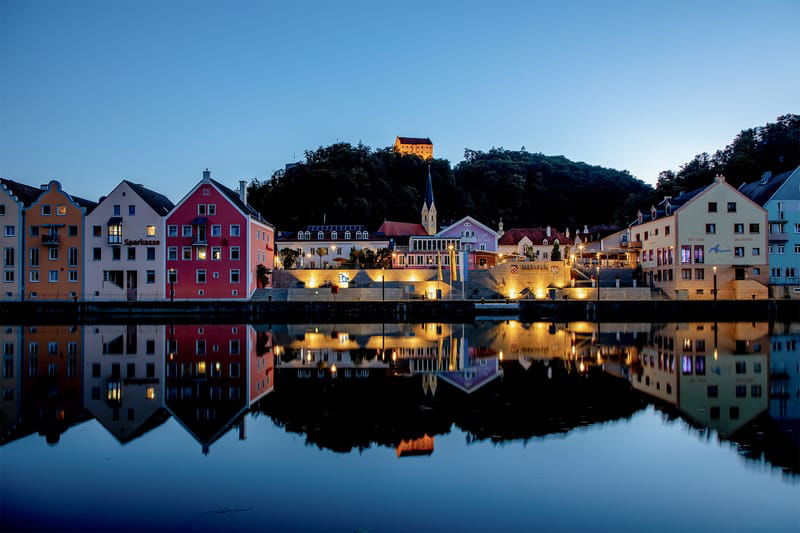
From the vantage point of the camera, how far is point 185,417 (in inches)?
496

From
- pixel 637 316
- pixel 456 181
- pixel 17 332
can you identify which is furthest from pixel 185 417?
pixel 456 181

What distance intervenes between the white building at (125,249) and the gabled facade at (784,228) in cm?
5170

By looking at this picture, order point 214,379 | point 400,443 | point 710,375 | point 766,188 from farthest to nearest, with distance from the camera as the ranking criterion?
point 766,188 < point 710,375 < point 214,379 < point 400,443

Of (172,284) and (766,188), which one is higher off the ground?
(766,188)

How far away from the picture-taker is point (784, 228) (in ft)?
169

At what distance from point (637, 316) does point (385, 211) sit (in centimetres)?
4677

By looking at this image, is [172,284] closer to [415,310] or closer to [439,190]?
[415,310]

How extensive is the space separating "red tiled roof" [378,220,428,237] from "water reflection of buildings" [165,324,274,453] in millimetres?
39501

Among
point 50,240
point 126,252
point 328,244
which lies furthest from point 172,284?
point 328,244

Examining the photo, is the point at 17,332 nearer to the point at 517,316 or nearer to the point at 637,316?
the point at 517,316

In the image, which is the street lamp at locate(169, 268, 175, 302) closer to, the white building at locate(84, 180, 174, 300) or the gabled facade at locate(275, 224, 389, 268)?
the white building at locate(84, 180, 174, 300)

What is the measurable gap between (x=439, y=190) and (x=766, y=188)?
4980cm

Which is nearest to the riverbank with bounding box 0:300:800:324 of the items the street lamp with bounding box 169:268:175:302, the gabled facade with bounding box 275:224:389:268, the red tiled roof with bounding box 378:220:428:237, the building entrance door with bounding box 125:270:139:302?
the street lamp with bounding box 169:268:175:302

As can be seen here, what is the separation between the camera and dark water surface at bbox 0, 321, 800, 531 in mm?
7691
